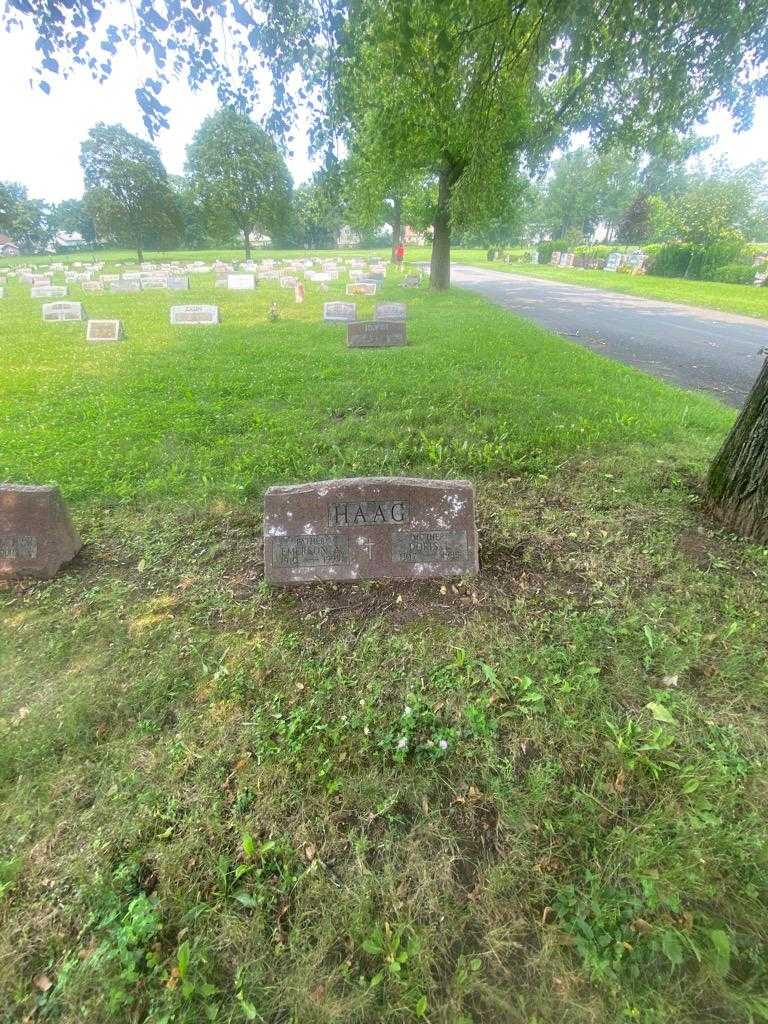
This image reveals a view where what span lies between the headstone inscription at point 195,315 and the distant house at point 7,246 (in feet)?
217

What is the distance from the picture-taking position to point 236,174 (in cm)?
3862

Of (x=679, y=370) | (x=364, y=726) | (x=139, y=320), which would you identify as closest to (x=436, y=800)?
(x=364, y=726)

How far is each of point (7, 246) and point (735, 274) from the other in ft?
251

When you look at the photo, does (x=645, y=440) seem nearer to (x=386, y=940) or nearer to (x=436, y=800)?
(x=436, y=800)

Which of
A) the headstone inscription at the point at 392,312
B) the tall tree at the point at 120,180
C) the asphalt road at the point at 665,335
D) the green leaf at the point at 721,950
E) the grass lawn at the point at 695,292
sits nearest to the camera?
the green leaf at the point at 721,950

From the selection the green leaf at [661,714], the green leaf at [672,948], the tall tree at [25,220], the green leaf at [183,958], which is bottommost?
the green leaf at [183,958]

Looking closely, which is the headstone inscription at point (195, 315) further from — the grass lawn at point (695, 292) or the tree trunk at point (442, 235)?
the grass lawn at point (695, 292)

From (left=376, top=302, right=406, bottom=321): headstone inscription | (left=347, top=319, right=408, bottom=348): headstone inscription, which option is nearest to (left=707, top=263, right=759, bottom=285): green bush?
(left=376, top=302, right=406, bottom=321): headstone inscription

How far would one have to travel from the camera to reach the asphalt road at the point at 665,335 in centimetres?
841

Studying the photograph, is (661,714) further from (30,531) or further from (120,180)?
(120,180)

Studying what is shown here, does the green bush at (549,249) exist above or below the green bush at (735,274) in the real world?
above

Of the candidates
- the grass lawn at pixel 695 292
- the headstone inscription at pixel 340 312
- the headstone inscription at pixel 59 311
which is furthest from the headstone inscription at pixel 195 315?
the grass lawn at pixel 695 292

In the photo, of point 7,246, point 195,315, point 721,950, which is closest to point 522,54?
point 721,950

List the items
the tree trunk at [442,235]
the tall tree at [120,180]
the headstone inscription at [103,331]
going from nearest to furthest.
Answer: the headstone inscription at [103,331] < the tree trunk at [442,235] < the tall tree at [120,180]
